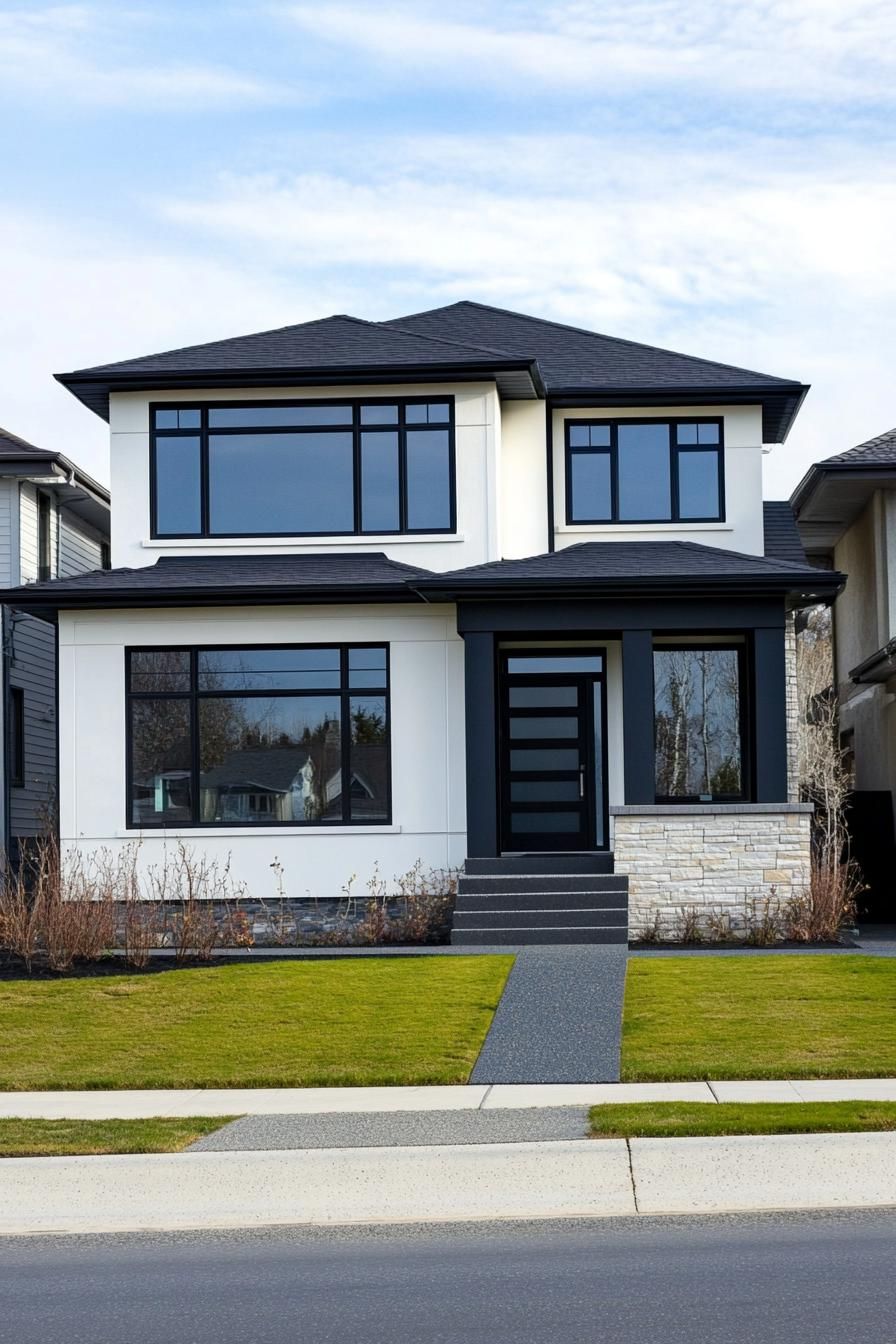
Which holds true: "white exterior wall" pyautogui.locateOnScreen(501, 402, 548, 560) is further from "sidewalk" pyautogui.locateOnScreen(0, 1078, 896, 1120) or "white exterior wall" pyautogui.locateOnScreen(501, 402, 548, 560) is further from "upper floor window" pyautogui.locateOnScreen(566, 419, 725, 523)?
"sidewalk" pyautogui.locateOnScreen(0, 1078, 896, 1120)

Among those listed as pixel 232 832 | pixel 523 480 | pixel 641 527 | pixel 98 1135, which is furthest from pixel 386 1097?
pixel 523 480

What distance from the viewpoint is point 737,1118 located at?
9.88 meters

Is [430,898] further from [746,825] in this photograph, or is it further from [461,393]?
[461,393]

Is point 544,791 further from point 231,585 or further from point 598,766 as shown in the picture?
point 231,585

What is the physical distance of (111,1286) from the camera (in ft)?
22.6

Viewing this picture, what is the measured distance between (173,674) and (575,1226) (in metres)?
13.5

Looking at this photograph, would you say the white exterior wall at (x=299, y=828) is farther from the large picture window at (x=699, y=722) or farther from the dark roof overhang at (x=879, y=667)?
the dark roof overhang at (x=879, y=667)

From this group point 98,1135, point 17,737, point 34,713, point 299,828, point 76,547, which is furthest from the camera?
point 76,547

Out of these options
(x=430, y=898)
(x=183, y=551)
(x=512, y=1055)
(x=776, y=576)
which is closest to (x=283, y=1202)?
(x=512, y=1055)

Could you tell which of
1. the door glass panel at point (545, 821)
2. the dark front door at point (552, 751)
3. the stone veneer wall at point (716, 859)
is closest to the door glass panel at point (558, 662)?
the dark front door at point (552, 751)

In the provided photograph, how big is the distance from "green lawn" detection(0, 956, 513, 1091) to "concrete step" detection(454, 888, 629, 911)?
2.12 m

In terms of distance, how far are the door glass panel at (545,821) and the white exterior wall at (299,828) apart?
1355mm

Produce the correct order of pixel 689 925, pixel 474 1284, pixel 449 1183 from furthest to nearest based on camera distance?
pixel 689 925 → pixel 449 1183 → pixel 474 1284

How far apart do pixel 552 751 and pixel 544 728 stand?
0.31 meters
